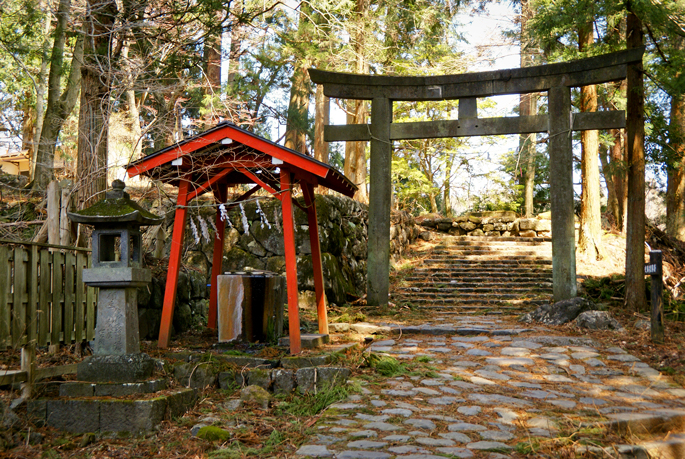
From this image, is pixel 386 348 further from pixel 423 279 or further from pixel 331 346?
pixel 423 279

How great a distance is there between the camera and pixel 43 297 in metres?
5.23

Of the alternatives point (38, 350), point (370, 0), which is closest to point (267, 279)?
point (38, 350)

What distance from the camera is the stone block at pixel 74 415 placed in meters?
4.63

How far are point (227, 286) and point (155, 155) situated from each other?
6.14 feet

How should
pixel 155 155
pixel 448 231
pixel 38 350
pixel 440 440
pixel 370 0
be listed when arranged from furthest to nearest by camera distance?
1. pixel 448 231
2. pixel 370 0
3. pixel 155 155
4. pixel 38 350
5. pixel 440 440

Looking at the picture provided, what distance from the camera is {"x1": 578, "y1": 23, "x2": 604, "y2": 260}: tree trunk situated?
41.2 ft

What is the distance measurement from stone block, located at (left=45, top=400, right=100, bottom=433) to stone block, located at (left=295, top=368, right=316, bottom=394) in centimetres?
191

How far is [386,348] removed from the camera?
7.14m

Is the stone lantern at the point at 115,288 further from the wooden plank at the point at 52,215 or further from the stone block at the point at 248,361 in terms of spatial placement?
the wooden plank at the point at 52,215

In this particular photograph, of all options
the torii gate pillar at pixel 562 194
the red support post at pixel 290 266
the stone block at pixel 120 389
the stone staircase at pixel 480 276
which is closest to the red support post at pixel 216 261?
the red support post at pixel 290 266

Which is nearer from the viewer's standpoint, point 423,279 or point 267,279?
point 267,279

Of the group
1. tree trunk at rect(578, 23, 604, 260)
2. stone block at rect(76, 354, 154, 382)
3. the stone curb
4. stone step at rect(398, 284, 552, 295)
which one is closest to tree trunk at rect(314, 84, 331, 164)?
stone step at rect(398, 284, 552, 295)

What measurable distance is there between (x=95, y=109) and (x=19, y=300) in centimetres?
371

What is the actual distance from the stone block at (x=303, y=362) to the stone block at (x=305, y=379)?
22cm
